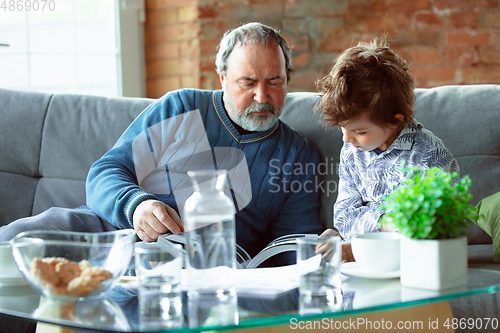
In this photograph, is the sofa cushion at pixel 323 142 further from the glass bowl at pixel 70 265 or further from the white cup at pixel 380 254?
the glass bowl at pixel 70 265

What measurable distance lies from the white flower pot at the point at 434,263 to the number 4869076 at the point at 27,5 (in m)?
2.46

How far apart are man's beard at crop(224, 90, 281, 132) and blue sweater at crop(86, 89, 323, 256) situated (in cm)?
3

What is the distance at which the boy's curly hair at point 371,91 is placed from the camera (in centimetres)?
132

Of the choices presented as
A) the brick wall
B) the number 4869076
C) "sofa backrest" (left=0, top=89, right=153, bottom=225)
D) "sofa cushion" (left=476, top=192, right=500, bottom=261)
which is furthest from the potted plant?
the number 4869076

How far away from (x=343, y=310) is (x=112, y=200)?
36.4 inches

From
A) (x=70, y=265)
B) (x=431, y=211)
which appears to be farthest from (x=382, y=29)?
(x=70, y=265)

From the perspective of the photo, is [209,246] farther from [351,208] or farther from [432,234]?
[351,208]

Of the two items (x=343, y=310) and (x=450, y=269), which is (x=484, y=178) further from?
(x=343, y=310)

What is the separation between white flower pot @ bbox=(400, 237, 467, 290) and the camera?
79 cm

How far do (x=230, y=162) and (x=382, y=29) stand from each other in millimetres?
1353

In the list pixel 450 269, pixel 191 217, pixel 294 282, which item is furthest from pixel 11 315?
pixel 450 269

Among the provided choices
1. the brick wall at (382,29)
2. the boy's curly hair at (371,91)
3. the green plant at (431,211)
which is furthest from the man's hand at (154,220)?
the brick wall at (382,29)

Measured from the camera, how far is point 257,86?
1.67 meters

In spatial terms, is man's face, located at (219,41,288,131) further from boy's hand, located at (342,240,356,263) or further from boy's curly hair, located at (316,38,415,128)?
boy's hand, located at (342,240,356,263)
